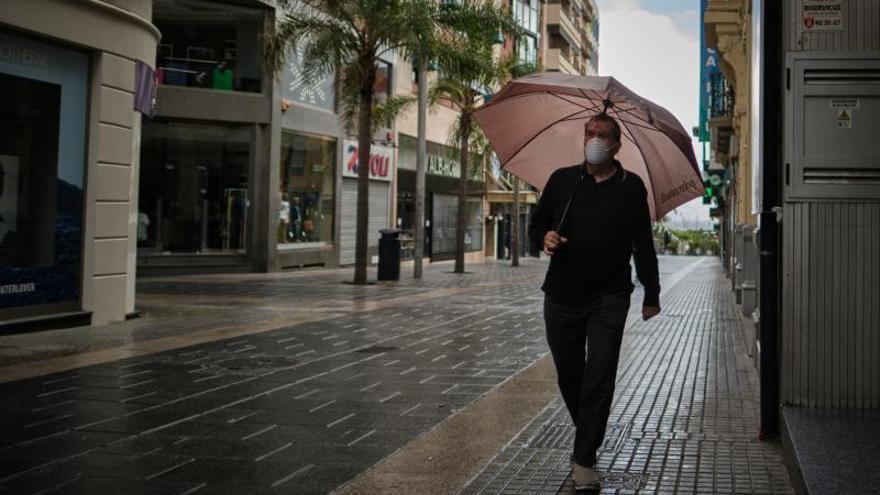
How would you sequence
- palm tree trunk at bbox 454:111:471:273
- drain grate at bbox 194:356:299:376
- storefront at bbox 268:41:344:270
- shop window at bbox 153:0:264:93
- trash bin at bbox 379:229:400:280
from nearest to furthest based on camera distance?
drain grate at bbox 194:356:299:376, trash bin at bbox 379:229:400:280, shop window at bbox 153:0:264:93, storefront at bbox 268:41:344:270, palm tree trunk at bbox 454:111:471:273

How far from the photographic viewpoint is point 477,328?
12.9 meters

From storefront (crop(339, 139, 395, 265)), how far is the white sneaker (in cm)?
2481

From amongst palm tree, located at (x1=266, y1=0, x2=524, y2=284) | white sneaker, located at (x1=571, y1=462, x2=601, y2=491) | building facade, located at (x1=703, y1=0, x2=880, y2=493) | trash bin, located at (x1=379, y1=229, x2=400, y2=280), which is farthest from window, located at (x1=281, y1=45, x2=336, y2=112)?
white sneaker, located at (x1=571, y1=462, x2=601, y2=491)

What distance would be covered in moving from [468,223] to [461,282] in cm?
2138

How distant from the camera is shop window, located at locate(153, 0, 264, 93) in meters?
25.3

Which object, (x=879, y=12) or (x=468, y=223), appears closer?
(x=879, y=12)

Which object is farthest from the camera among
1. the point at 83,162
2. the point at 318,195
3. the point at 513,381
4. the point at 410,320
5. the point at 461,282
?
the point at 318,195

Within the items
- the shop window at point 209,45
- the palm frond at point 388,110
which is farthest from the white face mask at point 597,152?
the palm frond at point 388,110

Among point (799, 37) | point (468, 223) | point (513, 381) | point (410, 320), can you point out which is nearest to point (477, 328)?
point (410, 320)

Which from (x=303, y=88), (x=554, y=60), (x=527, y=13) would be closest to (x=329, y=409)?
(x=303, y=88)

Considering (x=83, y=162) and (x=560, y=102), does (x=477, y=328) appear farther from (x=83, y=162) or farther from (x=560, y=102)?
(x=560, y=102)

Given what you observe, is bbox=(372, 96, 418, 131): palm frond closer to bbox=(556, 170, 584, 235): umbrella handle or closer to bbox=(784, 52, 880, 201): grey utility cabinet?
bbox=(784, 52, 880, 201): grey utility cabinet

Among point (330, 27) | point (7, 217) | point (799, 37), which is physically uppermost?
point (330, 27)

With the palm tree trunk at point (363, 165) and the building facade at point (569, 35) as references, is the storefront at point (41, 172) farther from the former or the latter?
the building facade at point (569, 35)
